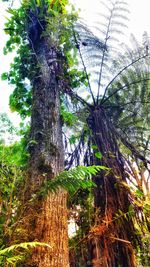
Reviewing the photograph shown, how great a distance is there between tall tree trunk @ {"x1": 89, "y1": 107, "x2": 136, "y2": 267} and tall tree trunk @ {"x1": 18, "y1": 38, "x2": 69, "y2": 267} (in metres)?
0.71

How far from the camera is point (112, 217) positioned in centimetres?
298

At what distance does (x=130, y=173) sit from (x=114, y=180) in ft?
1.40

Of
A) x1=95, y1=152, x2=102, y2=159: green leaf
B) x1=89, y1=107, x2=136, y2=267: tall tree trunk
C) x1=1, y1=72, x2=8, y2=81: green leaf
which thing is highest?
x1=1, y1=72, x2=8, y2=81: green leaf

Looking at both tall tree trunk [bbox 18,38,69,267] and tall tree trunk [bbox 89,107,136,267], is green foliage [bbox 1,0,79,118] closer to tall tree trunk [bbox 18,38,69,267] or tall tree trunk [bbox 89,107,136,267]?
tall tree trunk [bbox 18,38,69,267]

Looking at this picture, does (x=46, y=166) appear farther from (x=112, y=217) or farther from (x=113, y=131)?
(x=113, y=131)

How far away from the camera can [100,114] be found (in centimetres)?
432

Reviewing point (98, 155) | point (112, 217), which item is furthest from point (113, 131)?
point (112, 217)

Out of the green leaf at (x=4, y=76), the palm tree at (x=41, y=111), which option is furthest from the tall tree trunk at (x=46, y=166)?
the green leaf at (x=4, y=76)

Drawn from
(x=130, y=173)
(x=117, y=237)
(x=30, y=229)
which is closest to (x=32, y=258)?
(x=30, y=229)

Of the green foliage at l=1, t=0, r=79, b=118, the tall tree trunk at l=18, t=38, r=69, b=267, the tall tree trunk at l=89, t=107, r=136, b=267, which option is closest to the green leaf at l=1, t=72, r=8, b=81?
the green foliage at l=1, t=0, r=79, b=118

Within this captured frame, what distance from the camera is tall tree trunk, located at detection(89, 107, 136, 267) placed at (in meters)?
2.79

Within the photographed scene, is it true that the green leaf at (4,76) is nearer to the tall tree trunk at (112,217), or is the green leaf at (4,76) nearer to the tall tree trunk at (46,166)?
the tall tree trunk at (46,166)

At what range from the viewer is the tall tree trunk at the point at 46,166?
207 cm

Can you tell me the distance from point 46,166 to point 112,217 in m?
1.01
